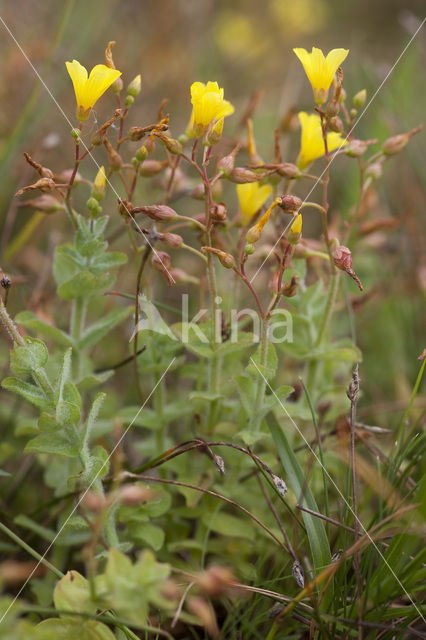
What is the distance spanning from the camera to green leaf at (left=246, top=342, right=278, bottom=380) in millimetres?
1501

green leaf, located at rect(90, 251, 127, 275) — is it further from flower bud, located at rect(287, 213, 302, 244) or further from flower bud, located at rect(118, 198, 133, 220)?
flower bud, located at rect(287, 213, 302, 244)

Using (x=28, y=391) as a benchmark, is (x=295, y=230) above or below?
above

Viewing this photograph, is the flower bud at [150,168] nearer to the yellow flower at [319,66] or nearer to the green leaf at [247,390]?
the yellow flower at [319,66]

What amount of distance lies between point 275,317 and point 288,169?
0.44m

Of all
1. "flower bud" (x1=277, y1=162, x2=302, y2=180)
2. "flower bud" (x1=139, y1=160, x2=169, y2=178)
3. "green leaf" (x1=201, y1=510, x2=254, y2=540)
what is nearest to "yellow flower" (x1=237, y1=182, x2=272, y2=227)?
"flower bud" (x1=277, y1=162, x2=302, y2=180)

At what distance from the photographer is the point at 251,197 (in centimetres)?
173

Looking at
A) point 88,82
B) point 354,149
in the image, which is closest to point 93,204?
point 88,82

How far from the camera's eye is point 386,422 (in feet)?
7.72

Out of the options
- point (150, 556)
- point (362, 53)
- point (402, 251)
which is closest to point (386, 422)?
point (402, 251)

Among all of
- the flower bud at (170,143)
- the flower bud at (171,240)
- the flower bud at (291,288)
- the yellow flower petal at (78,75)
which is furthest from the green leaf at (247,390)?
the yellow flower petal at (78,75)

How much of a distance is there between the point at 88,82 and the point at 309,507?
1180 millimetres

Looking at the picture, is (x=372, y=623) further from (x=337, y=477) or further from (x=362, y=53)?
(x=362, y=53)

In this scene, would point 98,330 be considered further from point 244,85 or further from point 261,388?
point 244,85

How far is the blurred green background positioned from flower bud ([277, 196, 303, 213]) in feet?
1.82
